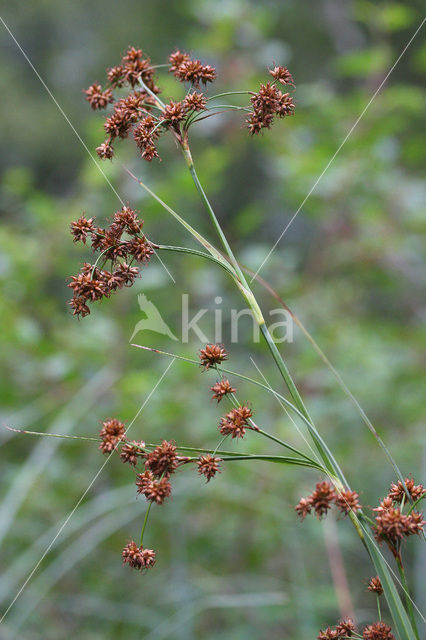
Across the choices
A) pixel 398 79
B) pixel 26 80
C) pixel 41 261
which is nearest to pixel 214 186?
pixel 41 261

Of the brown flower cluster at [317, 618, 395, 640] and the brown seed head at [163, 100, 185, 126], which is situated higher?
the brown seed head at [163, 100, 185, 126]

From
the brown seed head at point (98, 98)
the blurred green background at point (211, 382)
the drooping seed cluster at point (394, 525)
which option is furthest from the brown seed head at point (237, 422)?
the blurred green background at point (211, 382)

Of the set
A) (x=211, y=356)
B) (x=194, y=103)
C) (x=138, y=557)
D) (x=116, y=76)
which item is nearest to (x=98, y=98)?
(x=116, y=76)

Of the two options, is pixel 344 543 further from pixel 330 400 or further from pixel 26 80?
pixel 26 80

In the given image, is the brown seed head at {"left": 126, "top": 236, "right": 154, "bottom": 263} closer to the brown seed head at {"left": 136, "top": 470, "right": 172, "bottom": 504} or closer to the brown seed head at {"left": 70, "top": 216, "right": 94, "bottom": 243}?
the brown seed head at {"left": 70, "top": 216, "right": 94, "bottom": 243}

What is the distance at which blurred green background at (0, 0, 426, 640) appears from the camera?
1342mm

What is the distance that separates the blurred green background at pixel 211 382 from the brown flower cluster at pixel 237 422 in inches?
29.4

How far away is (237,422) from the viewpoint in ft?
1.33

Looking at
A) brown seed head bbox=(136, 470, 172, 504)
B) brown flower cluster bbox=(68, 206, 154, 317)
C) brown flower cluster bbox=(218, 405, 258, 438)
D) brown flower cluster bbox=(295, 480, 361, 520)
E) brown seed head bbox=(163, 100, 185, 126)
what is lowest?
brown flower cluster bbox=(295, 480, 361, 520)

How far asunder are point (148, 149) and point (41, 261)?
1257mm

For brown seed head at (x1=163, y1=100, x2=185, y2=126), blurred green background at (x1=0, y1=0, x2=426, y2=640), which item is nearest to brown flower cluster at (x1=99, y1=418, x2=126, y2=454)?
brown seed head at (x1=163, y1=100, x2=185, y2=126)

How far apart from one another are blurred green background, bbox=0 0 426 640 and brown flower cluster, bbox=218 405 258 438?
0.75 meters

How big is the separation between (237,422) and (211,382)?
140 cm

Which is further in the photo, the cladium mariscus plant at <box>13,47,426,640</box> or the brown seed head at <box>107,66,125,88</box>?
the brown seed head at <box>107,66,125,88</box>
